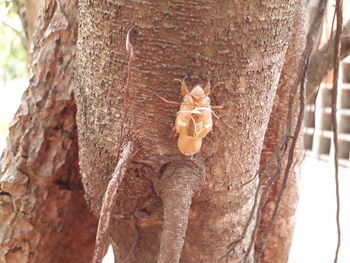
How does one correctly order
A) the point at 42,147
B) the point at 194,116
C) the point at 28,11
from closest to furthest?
1. the point at 194,116
2. the point at 42,147
3. the point at 28,11

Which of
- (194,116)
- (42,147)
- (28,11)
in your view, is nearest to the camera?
(194,116)

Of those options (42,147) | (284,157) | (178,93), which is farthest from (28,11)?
(178,93)

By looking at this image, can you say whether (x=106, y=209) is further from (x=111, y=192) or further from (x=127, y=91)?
(x=127, y=91)

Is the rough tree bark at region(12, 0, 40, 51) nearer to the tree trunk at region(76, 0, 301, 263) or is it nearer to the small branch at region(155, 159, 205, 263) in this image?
the tree trunk at region(76, 0, 301, 263)

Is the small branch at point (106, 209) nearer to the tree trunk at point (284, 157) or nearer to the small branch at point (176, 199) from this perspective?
the small branch at point (176, 199)

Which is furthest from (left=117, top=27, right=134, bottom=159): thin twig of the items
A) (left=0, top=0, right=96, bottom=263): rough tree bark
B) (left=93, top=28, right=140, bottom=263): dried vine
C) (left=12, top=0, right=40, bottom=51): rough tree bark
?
(left=12, top=0, right=40, bottom=51): rough tree bark

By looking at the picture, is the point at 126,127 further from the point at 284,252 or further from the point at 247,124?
the point at 284,252

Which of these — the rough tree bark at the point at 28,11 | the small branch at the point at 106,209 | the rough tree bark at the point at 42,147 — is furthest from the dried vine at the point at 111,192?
the rough tree bark at the point at 28,11

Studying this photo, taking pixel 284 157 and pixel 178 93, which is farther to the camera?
pixel 284 157
